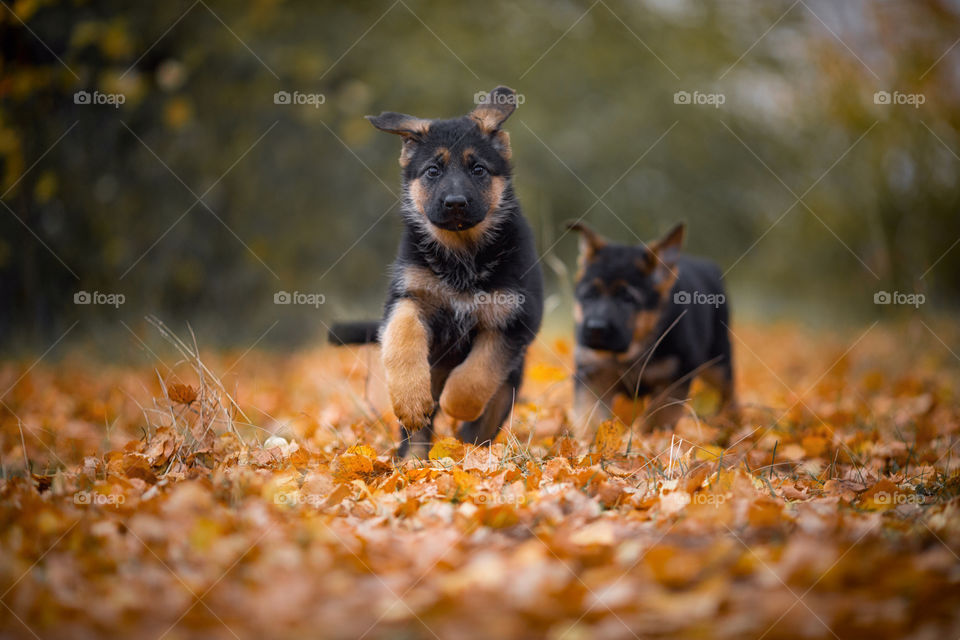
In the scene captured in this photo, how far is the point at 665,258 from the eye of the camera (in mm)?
5578

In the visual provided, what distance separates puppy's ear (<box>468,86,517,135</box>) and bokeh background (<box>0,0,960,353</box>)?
1.07 metres

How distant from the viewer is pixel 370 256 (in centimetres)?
1083

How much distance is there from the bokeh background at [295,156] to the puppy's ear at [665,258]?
66 cm

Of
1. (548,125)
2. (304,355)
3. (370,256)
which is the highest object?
(548,125)

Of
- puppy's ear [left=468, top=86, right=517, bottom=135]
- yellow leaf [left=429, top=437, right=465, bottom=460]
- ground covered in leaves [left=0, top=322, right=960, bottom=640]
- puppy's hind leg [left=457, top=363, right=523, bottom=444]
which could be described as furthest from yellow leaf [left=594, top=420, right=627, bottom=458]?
puppy's ear [left=468, top=86, right=517, bottom=135]

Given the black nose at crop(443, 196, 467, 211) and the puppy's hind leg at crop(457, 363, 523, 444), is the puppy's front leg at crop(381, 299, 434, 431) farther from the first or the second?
the black nose at crop(443, 196, 467, 211)

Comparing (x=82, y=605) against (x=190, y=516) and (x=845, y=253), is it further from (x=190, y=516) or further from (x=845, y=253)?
(x=845, y=253)

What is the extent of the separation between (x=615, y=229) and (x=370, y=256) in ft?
17.2

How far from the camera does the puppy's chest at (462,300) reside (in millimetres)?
3947

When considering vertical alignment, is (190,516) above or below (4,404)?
above

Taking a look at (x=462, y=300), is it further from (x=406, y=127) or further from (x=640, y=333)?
(x=640, y=333)

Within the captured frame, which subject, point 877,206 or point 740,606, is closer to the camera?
point 740,606

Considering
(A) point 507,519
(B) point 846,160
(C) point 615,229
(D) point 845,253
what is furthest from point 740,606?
(C) point 615,229

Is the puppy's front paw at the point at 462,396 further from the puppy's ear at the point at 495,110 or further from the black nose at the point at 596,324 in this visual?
the black nose at the point at 596,324
